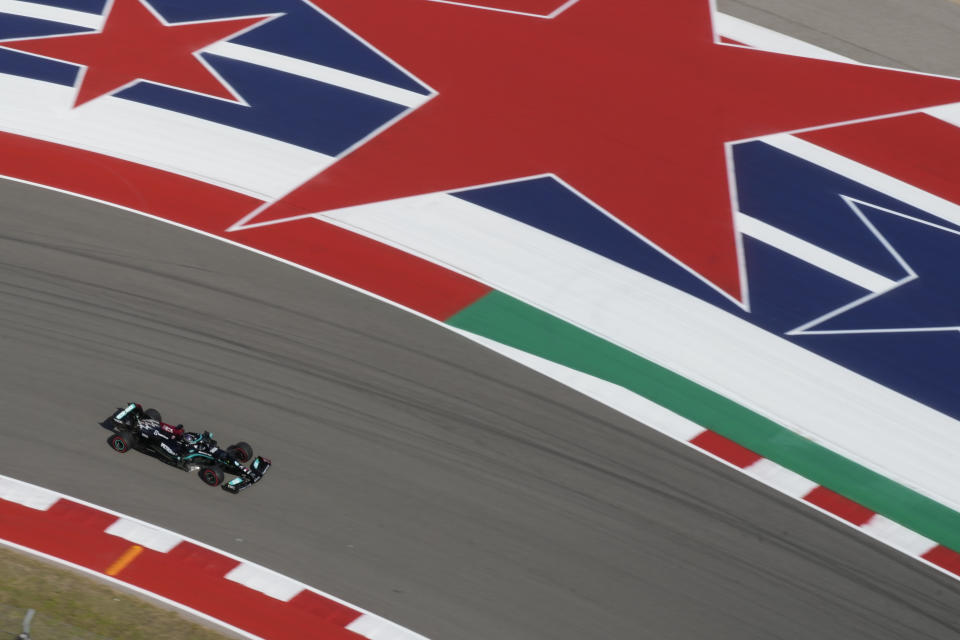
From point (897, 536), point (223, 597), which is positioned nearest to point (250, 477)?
point (223, 597)

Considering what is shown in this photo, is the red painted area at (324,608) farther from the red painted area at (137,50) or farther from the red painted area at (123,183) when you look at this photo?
the red painted area at (137,50)

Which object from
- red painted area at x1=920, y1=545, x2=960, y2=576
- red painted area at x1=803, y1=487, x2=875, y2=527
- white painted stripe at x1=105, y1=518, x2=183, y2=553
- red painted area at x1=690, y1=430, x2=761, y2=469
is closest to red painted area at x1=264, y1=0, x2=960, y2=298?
red painted area at x1=690, y1=430, x2=761, y2=469

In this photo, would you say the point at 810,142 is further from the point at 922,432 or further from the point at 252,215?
the point at 252,215

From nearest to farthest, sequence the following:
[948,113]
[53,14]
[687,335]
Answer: [687,335]
[948,113]
[53,14]

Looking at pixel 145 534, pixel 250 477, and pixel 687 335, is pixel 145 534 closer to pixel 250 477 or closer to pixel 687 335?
pixel 250 477

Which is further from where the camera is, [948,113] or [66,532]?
[948,113]

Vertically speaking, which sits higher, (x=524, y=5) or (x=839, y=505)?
(x=524, y=5)

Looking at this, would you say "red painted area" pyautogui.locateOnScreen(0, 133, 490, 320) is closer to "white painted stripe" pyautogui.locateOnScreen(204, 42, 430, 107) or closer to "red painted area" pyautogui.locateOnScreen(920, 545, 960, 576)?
"white painted stripe" pyautogui.locateOnScreen(204, 42, 430, 107)
